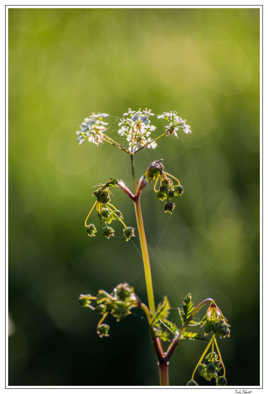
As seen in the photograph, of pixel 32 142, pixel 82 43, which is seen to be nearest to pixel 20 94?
pixel 32 142

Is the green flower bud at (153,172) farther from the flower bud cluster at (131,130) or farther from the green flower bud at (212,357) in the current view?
the green flower bud at (212,357)

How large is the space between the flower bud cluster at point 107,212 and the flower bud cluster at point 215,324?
358 millimetres

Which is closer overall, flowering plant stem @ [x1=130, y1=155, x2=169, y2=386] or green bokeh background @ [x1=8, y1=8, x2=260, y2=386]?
flowering plant stem @ [x1=130, y1=155, x2=169, y2=386]

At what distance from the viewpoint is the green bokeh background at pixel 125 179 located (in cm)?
388

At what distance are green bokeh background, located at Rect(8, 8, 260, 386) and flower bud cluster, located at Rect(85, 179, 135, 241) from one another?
246 centimetres

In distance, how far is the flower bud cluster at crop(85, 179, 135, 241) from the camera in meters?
1.27

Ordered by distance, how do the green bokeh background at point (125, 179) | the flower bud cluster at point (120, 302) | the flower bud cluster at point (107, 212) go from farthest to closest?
the green bokeh background at point (125, 179)
the flower bud cluster at point (107, 212)
the flower bud cluster at point (120, 302)

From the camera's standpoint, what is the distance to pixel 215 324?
1229mm

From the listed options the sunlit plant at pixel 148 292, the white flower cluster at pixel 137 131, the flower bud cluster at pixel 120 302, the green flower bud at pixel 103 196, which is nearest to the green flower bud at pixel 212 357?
the sunlit plant at pixel 148 292

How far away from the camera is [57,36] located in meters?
5.30

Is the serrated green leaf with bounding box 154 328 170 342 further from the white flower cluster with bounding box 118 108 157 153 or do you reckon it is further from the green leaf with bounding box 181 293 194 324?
the white flower cluster with bounding box 118 108 157 153

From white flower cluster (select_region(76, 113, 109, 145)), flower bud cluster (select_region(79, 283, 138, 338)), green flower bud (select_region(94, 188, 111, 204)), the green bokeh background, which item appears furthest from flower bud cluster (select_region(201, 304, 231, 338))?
the green bokeh background

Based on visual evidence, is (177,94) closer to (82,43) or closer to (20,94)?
(82,43)

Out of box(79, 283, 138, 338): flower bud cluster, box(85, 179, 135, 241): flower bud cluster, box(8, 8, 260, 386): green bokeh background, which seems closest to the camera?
box(79, 283, 138, 338): flower bud cluster
